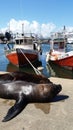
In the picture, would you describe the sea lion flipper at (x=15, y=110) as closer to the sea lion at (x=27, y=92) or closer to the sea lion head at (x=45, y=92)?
the sea lion at (x=27, y=92)

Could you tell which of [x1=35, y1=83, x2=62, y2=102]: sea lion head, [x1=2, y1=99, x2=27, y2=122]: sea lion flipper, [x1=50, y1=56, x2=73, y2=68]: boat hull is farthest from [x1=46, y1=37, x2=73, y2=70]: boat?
[x1=2, y1=99, x2=27, y2=122]: sea lion flipper

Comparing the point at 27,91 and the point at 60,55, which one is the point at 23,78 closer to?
the point at 27,91

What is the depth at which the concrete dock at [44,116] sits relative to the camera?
4973mm

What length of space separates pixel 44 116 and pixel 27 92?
1.08 meters

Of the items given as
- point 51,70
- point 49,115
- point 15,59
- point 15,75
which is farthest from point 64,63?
point 49,115

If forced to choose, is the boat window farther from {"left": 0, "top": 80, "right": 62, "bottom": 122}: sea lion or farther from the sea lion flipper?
the sea lion flipper

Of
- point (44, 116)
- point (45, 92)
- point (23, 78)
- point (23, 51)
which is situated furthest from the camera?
point (23, 51)

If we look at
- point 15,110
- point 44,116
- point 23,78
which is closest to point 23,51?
point 23,78

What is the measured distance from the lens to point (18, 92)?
6.49 m

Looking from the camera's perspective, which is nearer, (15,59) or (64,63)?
(64,63)

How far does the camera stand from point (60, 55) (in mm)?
23906

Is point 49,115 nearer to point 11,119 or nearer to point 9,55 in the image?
point 11,119

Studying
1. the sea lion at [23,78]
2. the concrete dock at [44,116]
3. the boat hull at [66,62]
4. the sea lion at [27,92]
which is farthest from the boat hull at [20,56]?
the concrete dock at [44,116]

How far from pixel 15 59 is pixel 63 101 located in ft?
62.3
